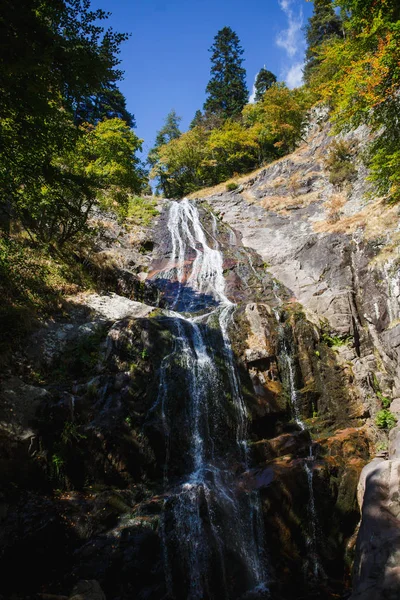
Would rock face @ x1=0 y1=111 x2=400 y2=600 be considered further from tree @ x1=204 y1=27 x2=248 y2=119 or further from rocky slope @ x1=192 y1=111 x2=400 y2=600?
tree @ x1=204 y1=27 x2=248 y2=119

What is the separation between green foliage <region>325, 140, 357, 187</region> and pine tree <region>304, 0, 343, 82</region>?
2275 cm

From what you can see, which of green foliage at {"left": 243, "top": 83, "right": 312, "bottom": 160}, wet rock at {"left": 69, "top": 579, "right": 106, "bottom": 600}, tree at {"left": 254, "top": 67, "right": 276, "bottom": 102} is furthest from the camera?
tree at {"left": 254, "top": 67, "right": 276, "bottom": 102}

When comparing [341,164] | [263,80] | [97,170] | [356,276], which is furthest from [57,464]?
[263,80]

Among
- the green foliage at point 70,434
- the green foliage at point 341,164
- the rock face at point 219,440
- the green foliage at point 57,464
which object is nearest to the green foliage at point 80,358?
the rock face at point 219,440

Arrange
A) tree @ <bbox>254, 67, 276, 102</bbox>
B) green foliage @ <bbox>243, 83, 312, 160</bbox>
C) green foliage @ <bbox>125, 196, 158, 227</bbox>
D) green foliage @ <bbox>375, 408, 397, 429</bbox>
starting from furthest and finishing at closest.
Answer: tree @ <bbox>254, 67, 276, 102</bbox>
green foliage @ <bbox>243, 83, 312, 160</bbox>
green foliage @ <bbox>125, 196, 158, 227</bbox>
green foliage @ <bbox>375, 408, 397, 429</bbox>

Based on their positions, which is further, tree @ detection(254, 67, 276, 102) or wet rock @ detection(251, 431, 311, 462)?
tree @ detection(254, 67, 276, 102)

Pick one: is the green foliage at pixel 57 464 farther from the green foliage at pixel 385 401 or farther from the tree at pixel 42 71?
the green foliage at pixel 385 401

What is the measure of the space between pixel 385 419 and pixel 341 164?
16680 millimetres

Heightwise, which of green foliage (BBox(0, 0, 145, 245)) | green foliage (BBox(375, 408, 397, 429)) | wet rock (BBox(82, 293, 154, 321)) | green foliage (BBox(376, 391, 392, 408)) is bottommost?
green foliage (BBox(375, 408, 397, 429))

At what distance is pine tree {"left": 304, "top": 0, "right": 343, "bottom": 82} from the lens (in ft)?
127

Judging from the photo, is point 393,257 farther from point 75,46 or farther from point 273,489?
point 75,46

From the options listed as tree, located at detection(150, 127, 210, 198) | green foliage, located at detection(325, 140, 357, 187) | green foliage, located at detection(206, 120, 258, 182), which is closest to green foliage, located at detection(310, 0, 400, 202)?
green foliage, located at detection(325, 140, 357, 187)

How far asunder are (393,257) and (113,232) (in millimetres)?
15260

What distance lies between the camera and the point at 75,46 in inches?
251
